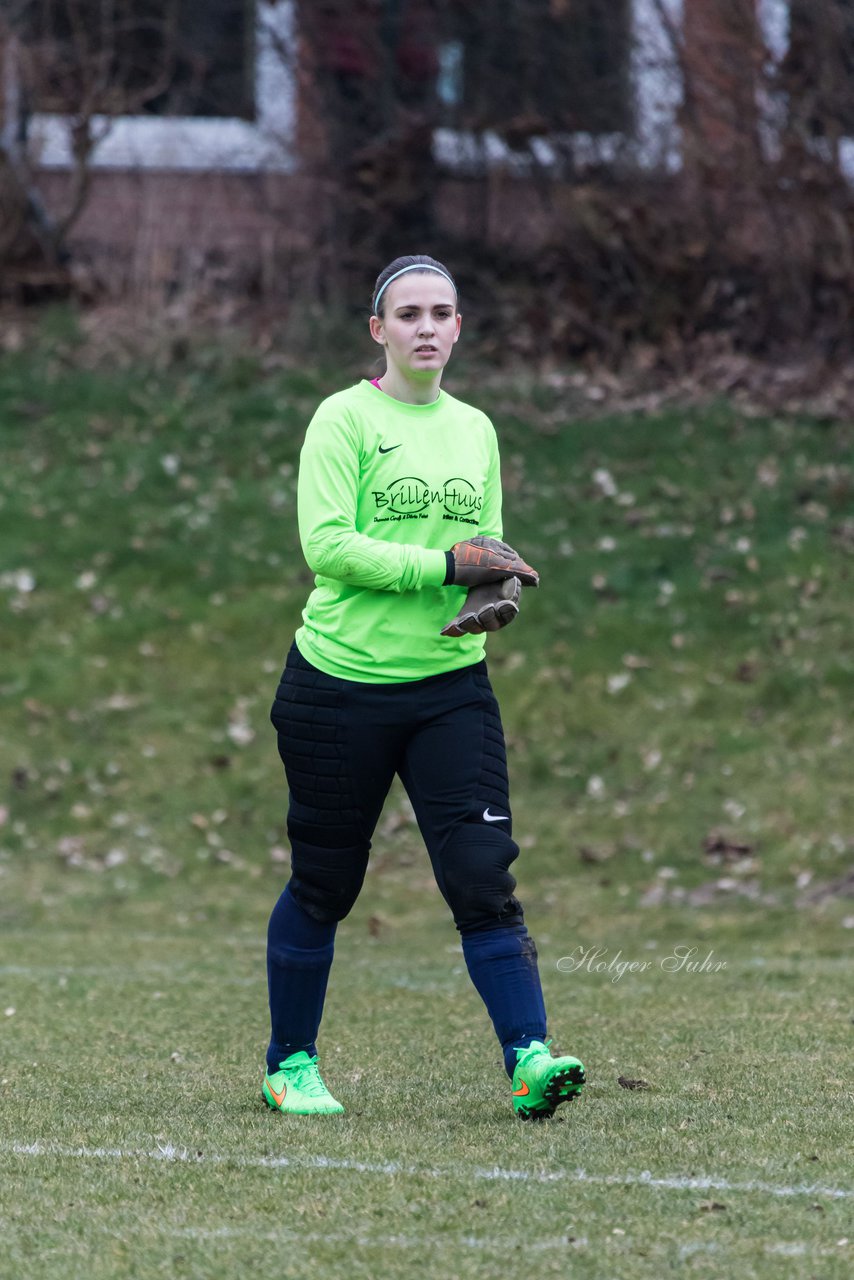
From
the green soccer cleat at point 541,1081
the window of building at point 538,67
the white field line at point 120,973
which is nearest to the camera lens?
the green soccer cleat at point 541,1081

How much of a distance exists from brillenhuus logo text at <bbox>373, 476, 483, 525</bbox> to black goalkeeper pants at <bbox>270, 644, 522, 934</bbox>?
417 millimetres

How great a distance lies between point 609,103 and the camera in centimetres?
1505

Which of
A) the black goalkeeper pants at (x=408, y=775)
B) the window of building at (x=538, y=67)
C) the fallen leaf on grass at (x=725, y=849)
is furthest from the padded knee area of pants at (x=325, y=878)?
the window of building at (x=538, y=67)

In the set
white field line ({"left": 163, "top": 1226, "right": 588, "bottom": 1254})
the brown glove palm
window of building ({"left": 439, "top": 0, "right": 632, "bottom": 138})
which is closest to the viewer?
white field line ({"left": 163, "top": 1226, "right": 588, "bottom": 1254})

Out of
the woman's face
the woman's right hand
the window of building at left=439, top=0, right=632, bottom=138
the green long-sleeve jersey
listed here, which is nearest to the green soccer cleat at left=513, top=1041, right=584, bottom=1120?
the green long-sleeve jersey

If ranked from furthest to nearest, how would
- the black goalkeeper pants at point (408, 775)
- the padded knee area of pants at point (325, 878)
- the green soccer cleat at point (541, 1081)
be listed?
the padded knee area of pants at point (325, 878)
the black goalkeeper pants at point (408, 775)
the green soccer cleat at point (541, 1081)

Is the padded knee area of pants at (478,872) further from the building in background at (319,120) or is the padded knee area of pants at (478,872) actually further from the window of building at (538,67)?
the window of building at (538,67)

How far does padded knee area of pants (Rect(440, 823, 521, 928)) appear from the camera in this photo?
4.56 m

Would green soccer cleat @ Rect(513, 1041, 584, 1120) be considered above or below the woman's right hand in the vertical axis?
below

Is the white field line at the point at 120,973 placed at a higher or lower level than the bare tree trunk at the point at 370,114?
lower

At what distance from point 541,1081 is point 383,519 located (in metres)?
1.45

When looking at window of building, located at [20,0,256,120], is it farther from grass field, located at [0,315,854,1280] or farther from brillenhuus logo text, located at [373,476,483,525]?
brillenhuus logo text, located at [373,476,483,525]

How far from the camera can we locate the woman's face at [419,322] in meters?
4.67

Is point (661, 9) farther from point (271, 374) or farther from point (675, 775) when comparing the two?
point (675, 775)
